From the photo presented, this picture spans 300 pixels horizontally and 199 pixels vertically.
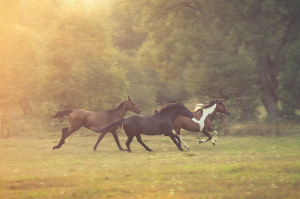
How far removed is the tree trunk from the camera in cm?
3012

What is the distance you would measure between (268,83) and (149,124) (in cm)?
1406

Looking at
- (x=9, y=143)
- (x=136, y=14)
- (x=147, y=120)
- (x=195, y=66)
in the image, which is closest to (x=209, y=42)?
(x=195, y=66)

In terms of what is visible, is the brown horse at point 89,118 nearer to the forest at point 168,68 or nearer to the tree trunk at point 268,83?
the forest at point 168,68

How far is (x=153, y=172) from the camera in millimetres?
12992

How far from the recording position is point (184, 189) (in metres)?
10.8

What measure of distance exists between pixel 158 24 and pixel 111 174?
19.5m

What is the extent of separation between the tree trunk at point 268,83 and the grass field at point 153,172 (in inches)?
384

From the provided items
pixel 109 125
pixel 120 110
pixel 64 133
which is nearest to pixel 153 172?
pixel 109 125

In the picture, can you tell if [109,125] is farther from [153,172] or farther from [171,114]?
[153,172]

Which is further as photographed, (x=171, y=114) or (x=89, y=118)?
(x=89, y=118)

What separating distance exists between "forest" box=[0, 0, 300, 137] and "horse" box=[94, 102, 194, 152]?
8747 mm

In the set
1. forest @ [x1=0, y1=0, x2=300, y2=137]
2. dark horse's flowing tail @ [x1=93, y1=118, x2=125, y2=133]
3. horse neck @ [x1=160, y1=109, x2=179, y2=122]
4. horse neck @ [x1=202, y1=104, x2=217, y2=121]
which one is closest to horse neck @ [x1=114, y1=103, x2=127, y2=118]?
dark horse's flowing tail @ [x1=93, y1=118, x2=125, y2=133]

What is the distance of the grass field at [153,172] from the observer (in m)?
10.5

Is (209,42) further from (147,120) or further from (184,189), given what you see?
(184,189)
